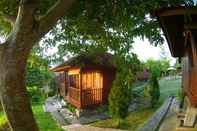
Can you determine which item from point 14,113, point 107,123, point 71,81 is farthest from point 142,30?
point 71,81

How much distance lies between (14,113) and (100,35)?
13.7 feet

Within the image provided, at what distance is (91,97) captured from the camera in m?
24.2

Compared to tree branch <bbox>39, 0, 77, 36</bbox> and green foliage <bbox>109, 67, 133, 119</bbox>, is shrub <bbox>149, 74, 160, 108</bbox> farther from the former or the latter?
tree branch <bbox>39, 0, 77, 36</bbox>

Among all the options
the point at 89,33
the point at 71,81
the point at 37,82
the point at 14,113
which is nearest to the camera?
the point at 14,113

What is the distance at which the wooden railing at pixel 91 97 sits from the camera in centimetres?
2358

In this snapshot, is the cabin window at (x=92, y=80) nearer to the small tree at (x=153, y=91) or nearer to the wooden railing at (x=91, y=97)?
the wooden railing at (x=91, y=97)

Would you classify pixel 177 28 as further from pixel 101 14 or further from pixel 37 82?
pixel 37 82

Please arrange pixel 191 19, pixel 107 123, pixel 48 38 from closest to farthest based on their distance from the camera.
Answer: pixel 191 19 < pixel 48 38 < pixel 107 123

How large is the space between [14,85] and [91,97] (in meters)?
17.6

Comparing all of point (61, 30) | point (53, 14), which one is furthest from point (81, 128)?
point (53, 14)

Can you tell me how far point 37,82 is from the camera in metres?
46.8

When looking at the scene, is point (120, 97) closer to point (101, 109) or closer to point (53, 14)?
point (101, 109)

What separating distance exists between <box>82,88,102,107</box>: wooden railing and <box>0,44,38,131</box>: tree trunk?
1642cm

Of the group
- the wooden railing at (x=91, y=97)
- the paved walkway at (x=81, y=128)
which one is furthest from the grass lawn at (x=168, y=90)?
the paved walkway at (x=81, y=128)
